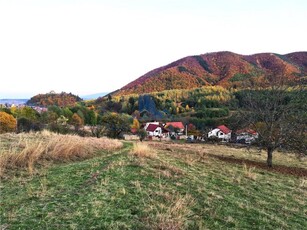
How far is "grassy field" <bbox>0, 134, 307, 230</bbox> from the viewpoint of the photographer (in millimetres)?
5016

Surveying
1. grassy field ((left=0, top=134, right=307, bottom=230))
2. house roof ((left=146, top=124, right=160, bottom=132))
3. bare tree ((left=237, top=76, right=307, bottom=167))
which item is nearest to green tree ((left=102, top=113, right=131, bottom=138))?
bare tree ((left=237, top=76, right=307, bottom=167))

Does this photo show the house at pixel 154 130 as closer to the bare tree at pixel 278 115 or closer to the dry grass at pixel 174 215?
the bare tree at pixel 278 115

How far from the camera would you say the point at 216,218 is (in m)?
5.76

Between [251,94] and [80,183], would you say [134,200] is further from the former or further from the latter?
[251,94]

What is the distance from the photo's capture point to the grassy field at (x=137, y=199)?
16.5 feet

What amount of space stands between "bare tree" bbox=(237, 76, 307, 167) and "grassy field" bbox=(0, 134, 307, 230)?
5.33 meters

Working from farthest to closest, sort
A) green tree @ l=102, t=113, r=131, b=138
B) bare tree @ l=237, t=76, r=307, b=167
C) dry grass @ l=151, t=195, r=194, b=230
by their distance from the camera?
green tree @ l=102, t=113, r=131, b=138 → bare tree @ l=237, t=76, r=307, b=167 → dry grass @ l=151, t=195, r=194, b=230

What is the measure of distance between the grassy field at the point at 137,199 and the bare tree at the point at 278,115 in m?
5.33

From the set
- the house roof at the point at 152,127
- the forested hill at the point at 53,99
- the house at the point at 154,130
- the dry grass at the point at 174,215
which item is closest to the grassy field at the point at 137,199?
the dry grass at the point at 174,215

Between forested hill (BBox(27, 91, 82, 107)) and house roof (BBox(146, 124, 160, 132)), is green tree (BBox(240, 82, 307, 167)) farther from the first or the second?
forested hill (BBox(27, 91, 82, 107))

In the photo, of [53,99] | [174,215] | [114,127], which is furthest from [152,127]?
[53,99]

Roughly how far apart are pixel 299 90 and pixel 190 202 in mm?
12879

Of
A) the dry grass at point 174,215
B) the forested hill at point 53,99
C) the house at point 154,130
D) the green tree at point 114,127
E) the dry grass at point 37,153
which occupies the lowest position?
the house at point 154,130

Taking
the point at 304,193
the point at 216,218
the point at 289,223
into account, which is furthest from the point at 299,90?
the point at 216,218
